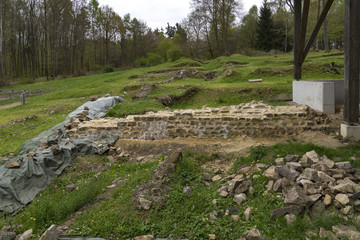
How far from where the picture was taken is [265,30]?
124ft

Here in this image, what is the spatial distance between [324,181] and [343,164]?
845 mm

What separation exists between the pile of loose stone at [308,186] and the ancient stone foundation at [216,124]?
309 centimetres

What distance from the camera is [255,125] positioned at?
895cm

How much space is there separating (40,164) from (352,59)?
28.9 feet

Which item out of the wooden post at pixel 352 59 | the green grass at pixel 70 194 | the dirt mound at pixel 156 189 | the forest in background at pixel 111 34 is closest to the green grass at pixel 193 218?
the dirt mound at pixel 156 189

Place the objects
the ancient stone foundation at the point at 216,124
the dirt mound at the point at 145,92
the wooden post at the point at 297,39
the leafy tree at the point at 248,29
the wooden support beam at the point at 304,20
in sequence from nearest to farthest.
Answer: the ancient stone foundation at the point at 216,124 → the wooden support beam at the point at 304,20 → the wooden post at the point at 297,39 → the dirt mound at the point at 145,92 → the leafy tree at the point at 248,29

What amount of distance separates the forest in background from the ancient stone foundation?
2807cm

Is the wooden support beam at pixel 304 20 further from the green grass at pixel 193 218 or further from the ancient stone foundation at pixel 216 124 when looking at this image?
the green grass at pixel 193 218

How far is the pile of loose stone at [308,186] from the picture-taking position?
4305 mm

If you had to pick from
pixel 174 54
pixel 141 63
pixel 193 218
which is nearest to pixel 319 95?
pixel 193 218

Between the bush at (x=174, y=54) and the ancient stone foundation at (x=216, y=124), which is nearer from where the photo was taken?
the ancient stone foundation at (x=216, y=124)

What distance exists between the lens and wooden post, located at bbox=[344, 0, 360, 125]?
7.13 m

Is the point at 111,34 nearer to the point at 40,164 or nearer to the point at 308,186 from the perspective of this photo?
the point at 40,164

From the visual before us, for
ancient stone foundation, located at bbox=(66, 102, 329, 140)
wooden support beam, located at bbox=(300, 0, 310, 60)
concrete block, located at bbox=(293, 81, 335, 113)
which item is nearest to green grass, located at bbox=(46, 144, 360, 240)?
ancient stone foundation, located at bbox=(66, 102, 329, 140)
